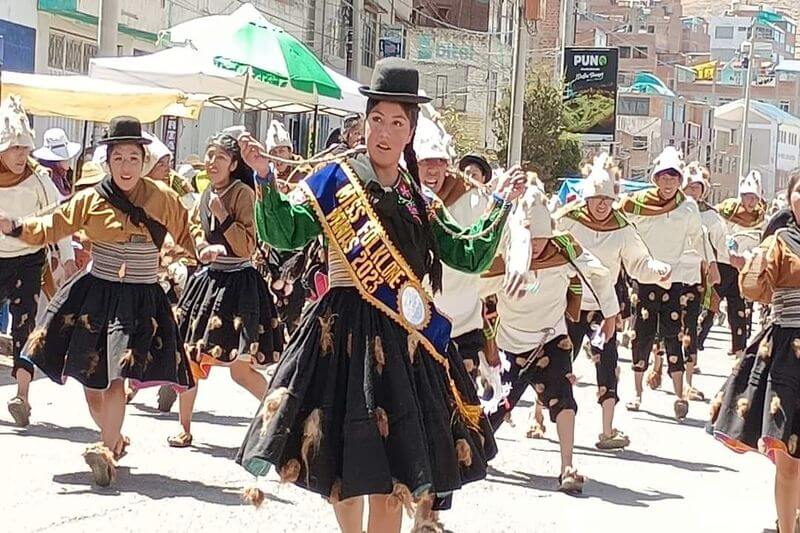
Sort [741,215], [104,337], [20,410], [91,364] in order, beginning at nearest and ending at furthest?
[91,364] < [104,337] < [20,410] < [741,215]

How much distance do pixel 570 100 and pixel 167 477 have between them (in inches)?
1397

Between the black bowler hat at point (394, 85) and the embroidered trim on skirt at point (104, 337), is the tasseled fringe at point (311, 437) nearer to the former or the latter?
the black bowler hat at point (394, 85)

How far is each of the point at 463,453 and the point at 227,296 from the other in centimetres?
390

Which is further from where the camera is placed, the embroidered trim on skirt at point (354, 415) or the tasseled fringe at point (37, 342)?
the tasseled fringe at point (37, 342)

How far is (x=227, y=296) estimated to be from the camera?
9.03 metres

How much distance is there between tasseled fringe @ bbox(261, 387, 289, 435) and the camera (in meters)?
5.16

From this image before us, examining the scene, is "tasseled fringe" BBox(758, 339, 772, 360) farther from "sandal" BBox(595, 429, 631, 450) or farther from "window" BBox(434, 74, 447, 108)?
"window" BBox(434, 74, 447, 108)

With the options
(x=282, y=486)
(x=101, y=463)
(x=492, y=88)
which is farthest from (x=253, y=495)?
(x=492, y=88)

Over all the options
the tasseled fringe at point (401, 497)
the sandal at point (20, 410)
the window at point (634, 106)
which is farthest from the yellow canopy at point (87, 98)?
the window at point (634, 106)

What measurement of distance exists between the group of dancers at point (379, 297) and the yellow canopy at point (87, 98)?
33.3 inches

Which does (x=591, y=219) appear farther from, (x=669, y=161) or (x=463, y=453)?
(x=463, y=453)

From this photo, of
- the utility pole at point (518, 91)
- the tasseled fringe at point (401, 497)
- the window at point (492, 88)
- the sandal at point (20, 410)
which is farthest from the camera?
the window at point (492, 88)

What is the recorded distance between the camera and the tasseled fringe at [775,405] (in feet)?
20.9

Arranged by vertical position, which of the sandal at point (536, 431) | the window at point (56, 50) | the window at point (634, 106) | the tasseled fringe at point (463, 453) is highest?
the window at point (634, 106)
